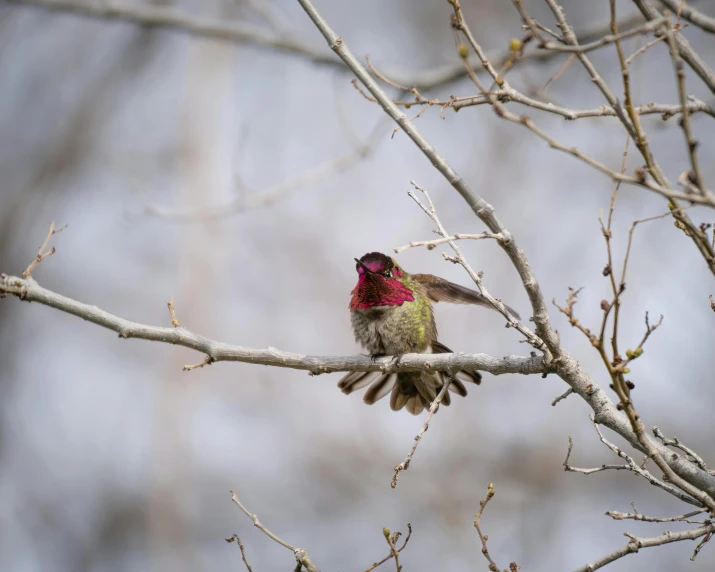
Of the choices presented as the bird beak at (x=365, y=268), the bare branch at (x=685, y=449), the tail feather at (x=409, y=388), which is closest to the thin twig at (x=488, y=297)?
the bare branch at (x=685, y=449)

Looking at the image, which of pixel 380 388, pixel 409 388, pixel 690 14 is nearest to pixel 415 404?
pixel 409 388

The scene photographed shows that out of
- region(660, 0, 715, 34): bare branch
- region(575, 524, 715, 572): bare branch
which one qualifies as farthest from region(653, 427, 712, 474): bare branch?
region(660, 0, 715, 34): bare branch

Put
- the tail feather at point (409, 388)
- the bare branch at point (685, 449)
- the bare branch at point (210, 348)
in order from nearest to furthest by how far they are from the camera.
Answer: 1. the bare branch at point (685, 449)
2. the bare branch at point (210, 348)
3. the tail feather at point (409, 388)

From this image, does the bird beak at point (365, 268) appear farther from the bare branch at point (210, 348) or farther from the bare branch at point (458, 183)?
the bare branch at point (458, 183)

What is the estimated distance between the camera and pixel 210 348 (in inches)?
159

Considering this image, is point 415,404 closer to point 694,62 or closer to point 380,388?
point 380,388

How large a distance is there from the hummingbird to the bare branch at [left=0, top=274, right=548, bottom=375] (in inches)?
52.9

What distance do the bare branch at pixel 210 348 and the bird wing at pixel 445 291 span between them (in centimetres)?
111

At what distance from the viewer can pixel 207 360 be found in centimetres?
404

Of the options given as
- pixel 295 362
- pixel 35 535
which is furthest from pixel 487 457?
pixel 295 362

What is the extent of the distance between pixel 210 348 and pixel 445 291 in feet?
8.79

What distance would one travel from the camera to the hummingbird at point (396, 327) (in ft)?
19.0

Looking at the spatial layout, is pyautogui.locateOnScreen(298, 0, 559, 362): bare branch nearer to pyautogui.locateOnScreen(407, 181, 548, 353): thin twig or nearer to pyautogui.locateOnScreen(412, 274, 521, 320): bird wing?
pyautogui.locateOnScreen(407, 181, 548, 353): thin twig

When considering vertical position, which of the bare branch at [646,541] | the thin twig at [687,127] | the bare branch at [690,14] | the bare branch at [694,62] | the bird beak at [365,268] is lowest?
the bare branch at [646,541]
